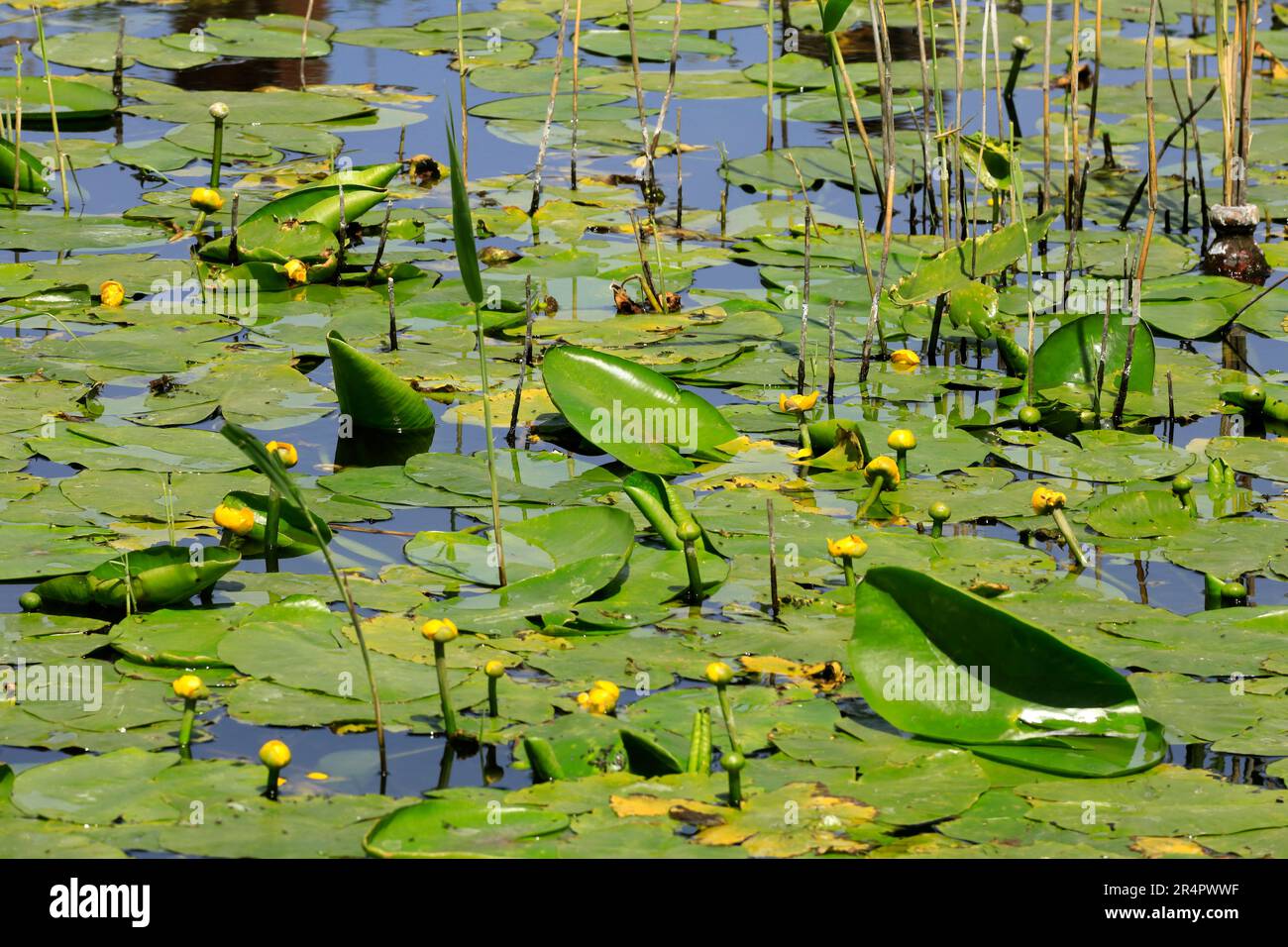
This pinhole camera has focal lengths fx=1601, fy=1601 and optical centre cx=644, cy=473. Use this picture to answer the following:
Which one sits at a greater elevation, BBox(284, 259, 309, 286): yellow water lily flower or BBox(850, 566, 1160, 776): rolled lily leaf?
BBox(284, 259, 309, 286): yellow water lily flower

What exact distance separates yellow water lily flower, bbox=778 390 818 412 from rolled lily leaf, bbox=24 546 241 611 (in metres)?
1.58

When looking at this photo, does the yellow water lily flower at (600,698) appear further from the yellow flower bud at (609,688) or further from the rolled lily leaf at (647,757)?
the rolled lily leaf at (647,757)

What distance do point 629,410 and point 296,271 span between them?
1.58 meters

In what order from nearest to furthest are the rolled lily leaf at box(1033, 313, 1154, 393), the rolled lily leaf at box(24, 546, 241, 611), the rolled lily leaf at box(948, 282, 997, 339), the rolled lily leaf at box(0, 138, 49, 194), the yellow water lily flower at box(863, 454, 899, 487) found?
the rolled lily leaf at box(24, 546, 241, 611) < the yellow water lily flower at box(863, 454, 899, 487) < the rolled lily leaf at box(1033, 313, 1154, 393) < the rolled lily leaf at box(948, 282, 997, 339) < the rolled lily leaf at box(0, 138, 49, 194)

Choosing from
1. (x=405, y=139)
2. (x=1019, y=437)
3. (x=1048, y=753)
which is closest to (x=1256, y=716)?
(x=1048, y=753)

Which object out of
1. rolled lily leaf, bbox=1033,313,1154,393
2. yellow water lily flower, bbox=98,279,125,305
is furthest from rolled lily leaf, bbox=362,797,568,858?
yellow water lily flower, bbox=98,279,125,305

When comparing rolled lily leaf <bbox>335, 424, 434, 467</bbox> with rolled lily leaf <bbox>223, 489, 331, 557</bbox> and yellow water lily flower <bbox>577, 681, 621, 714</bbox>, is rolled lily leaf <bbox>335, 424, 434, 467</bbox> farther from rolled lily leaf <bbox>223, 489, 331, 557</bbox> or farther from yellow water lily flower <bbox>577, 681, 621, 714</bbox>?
yellow water lily flower <bbox>577, 681, 621, 714</bbox>

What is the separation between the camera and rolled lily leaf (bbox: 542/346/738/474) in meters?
3.81

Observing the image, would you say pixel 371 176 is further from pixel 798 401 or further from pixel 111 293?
pixel 798 401

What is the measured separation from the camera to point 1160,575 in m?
3.36

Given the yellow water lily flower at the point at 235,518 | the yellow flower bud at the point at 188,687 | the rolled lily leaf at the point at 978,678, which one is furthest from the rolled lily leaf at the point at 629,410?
the yellow flower bud at the point at 188,687

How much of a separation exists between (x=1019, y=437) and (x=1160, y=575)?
81 cm

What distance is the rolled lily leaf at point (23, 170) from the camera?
5648 mm
